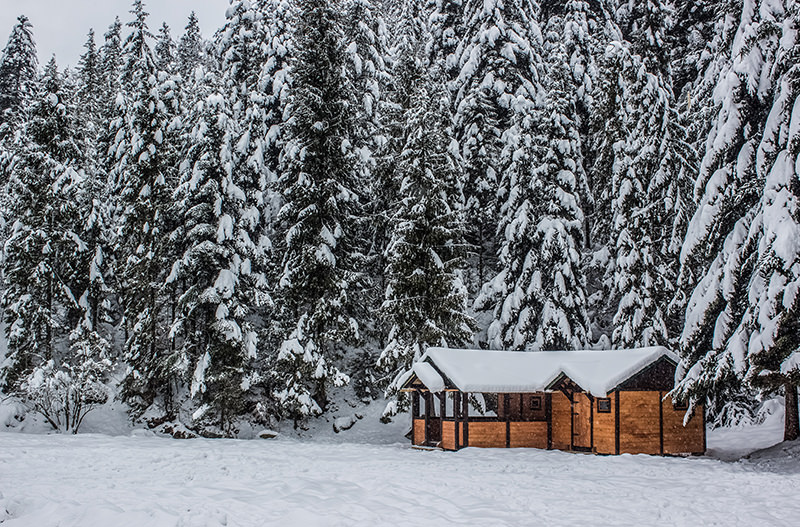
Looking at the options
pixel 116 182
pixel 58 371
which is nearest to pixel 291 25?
pixel 116 182

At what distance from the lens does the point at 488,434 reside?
84.1ft

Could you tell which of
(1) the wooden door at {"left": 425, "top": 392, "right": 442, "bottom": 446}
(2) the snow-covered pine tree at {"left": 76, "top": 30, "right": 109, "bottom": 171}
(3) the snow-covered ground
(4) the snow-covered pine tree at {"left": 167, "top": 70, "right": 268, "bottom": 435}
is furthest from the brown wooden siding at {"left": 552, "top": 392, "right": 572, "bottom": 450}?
(2) the snow-covered pine tree at {"left": 76, "top": 30, "right": 109, "bottom": 171}

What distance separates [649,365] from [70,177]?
84.8 feet

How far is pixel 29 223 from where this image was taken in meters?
30.0

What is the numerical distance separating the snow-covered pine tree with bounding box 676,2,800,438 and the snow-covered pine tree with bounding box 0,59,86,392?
26.1 meters

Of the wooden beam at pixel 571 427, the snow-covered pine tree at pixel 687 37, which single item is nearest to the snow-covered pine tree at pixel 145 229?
the wooden beam at pixel 571 427

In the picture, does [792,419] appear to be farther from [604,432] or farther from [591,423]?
[591,423]

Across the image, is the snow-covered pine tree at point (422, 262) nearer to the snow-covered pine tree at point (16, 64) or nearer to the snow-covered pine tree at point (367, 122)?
the snow-covered pine tree at point (367, 122)

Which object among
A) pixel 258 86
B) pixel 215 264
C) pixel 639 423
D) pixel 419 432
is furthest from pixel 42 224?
pixel 639 423

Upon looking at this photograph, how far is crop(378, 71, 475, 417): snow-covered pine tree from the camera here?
91.7 ft

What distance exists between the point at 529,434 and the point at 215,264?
14308mm

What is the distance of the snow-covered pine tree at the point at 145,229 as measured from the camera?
95.7ft

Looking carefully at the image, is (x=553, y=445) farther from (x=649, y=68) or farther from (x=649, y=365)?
(x=649, y=68)

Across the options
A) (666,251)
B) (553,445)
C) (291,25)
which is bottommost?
(553,445)
